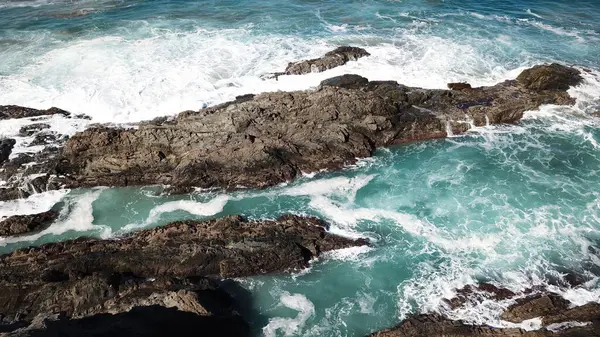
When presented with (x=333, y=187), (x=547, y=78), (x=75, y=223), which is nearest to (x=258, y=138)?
(x=333, y=187)

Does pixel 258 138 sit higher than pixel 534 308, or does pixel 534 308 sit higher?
pixel 258 138

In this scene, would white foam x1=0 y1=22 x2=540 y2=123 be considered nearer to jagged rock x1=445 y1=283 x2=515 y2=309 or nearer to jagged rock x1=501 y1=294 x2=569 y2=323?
jagged rock x1=445 y1=283 x2=515 y2=309

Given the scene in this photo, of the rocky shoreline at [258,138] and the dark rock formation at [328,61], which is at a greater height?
the dark rock formation at [328,61]

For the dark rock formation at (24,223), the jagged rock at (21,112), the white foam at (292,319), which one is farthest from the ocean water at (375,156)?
the jagged rock at (21,112)

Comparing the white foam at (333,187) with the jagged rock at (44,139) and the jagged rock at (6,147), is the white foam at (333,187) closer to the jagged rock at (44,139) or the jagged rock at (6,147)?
the jagged rock at (44,139)

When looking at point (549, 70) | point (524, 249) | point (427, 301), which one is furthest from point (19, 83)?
point (549, 70)

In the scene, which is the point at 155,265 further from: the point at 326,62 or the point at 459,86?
the point at 459,86
